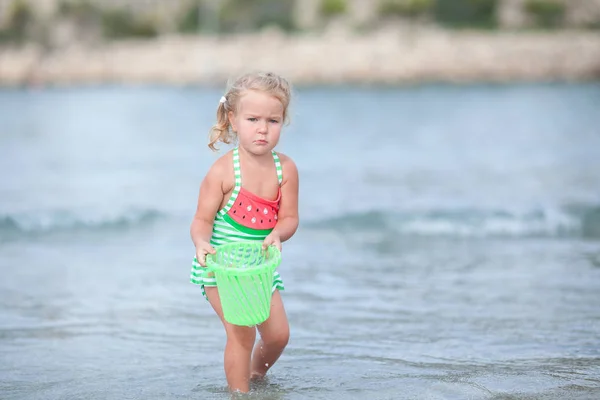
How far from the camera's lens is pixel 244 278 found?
368 centimetres

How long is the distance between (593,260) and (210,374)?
11.6 feet

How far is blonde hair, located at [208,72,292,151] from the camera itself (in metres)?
3.88

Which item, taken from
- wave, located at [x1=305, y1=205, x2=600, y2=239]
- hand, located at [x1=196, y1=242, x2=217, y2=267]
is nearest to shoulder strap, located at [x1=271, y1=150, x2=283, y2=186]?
hand, located at [x1=196, y1=242, x2=217, y2=267]

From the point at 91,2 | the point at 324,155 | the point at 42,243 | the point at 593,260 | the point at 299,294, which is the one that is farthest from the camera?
the point at 91,2

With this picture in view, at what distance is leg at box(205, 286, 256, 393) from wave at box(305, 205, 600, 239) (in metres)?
4.62

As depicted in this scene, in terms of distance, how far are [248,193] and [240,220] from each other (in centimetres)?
11

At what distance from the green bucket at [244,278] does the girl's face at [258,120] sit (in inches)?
15.2

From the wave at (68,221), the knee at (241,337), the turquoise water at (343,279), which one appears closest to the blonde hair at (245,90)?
the turquoise water at (343,279)

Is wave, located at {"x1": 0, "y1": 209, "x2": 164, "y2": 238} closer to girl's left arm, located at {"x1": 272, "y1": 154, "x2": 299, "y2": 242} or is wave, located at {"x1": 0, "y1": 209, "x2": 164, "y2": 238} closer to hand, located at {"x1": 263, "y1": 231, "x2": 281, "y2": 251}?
girl's left arm, located at {"x1": 272, "y1": 154, "x2": 299, "y2": 242}

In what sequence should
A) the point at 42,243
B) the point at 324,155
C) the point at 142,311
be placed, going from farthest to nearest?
the point at 324,155 < the point at 42,243 < the point at 142,311

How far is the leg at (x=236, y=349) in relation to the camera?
3945mm

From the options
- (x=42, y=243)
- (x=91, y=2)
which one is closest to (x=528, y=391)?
(x=42, y=243)

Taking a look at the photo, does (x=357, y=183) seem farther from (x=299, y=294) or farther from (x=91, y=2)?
(x=91, y=2)

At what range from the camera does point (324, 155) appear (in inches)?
625
